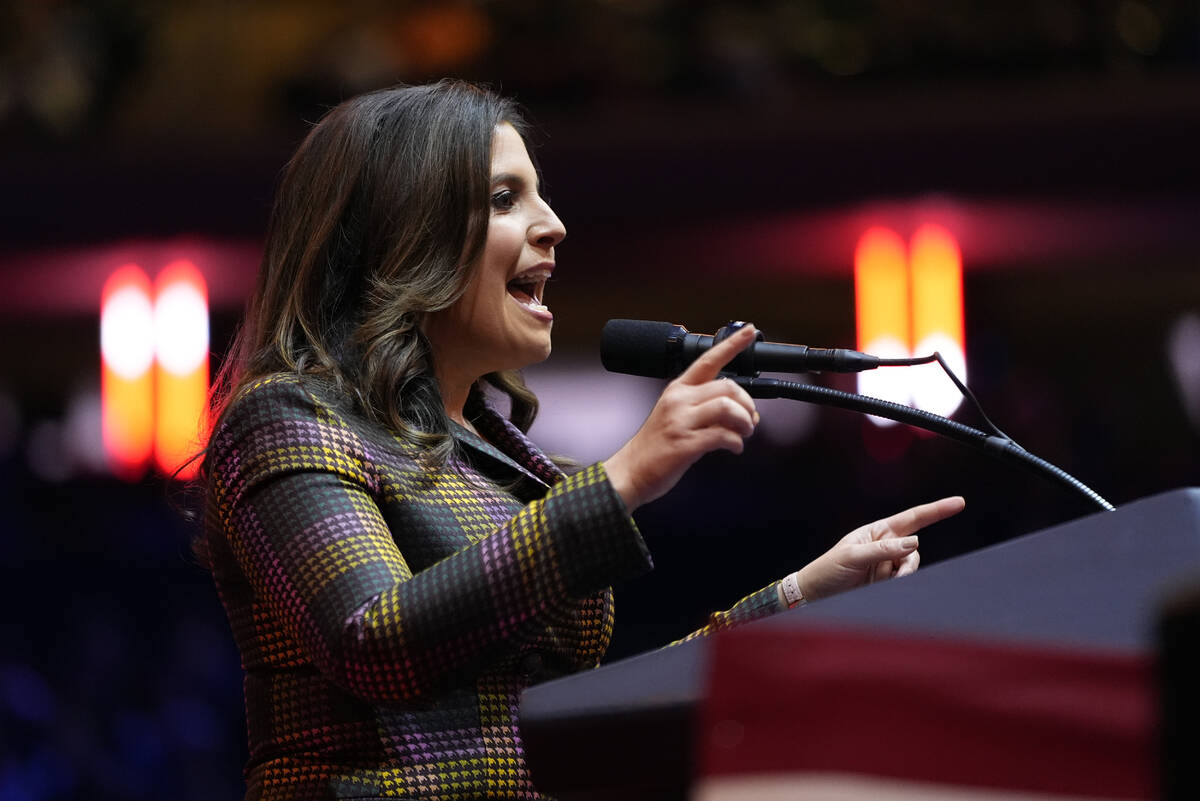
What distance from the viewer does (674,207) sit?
4.01m

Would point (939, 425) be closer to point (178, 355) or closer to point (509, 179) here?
point (509, 179)

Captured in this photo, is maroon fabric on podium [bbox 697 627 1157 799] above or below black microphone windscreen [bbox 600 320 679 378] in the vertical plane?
below

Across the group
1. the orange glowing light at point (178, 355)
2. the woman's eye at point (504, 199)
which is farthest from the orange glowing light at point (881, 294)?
Answer: the woman's eye at point (504, 199)

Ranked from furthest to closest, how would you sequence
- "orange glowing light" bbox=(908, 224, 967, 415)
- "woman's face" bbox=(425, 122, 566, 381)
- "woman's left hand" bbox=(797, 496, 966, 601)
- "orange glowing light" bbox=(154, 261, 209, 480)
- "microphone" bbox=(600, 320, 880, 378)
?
"orange glowing light" bbox=(154, 261, 209, 480) → "orange glowing light" bbox=(908, 224, 967, 415) → "woman's face" bbox=(425, 122, 566, 381) → "woman's left hand" bbox=(797, 496, 966, 601) → "microphone" bbox=(600, 320, 880, 378)

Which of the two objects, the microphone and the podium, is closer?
the podium

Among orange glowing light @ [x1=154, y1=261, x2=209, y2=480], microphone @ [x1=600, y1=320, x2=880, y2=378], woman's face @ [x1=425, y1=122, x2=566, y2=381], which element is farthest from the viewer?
orange glowing light @ [x1=154, y1=261, x2=209, y2=480]

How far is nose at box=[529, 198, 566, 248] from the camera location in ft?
4.56

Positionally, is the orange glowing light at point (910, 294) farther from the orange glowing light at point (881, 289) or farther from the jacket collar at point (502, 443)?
the jacket collar at point (502, 443)

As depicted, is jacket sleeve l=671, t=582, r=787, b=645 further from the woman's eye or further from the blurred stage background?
the blurred stage background

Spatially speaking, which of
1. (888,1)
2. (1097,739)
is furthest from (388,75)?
(1097,739)

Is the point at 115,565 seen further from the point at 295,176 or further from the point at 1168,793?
the point at 1168,793

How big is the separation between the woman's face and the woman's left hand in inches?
13.0

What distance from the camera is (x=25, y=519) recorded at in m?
4.42

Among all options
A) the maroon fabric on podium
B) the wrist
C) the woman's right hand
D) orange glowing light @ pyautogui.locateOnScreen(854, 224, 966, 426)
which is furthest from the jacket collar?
orange glowing light @ pyautogui.locateOnScreen(854, 224, 966, 426)
